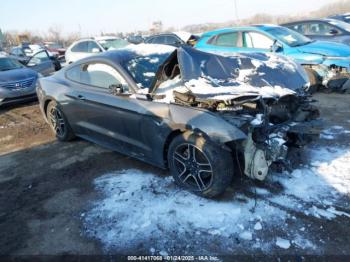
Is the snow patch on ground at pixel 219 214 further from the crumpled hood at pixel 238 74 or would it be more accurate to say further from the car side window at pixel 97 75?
the car side window at pixel 97 75

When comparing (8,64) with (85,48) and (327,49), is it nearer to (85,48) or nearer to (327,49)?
(85,48)

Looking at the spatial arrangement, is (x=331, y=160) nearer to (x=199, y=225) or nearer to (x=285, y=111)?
(x=285, y=111)

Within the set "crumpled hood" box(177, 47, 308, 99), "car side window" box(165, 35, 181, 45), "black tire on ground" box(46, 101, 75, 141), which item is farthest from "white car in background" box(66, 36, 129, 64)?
"crumpled hood" box(177, 47, 308, 99)

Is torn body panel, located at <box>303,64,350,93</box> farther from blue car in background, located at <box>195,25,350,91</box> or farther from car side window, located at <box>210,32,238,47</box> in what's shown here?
car side window, located at <box>210,32,238,47</box>

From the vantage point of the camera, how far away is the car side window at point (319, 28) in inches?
370

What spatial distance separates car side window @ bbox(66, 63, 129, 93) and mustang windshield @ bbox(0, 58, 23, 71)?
5.24 m

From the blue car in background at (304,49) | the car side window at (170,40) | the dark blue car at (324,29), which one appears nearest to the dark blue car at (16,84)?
the blue car in background at (304,49)

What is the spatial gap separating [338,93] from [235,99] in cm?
502

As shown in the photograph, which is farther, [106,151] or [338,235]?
[106,151]

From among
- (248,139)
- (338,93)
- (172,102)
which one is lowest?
(338,93)

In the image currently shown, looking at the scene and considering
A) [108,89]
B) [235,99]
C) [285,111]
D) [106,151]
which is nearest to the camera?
[235,99]

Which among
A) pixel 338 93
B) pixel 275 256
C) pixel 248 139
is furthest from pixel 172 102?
pixel 338 93

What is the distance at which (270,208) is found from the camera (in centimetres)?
316

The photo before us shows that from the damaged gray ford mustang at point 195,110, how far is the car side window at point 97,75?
0.04ft
